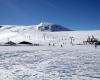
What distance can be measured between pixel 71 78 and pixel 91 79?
38.5 inches

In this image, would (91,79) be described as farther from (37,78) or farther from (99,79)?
(37,78)

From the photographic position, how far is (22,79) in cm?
831

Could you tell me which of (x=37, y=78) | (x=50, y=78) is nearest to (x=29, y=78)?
(x=37, y=78)

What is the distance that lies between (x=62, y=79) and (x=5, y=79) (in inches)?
109

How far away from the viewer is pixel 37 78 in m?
8.63

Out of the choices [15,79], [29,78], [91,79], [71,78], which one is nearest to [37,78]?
[29,78]

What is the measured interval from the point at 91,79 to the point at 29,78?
3.07m

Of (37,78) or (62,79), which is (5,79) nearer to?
(37,78)

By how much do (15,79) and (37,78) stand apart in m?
1.09

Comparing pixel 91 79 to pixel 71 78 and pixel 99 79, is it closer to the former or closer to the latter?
pixel 99 79

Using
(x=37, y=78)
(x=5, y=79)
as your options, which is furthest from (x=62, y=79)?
(x=5, y=79)

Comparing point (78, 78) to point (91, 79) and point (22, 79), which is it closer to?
point (91, 79)

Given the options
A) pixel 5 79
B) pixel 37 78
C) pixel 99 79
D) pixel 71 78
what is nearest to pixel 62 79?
pixel 71 78

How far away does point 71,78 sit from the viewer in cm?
860
